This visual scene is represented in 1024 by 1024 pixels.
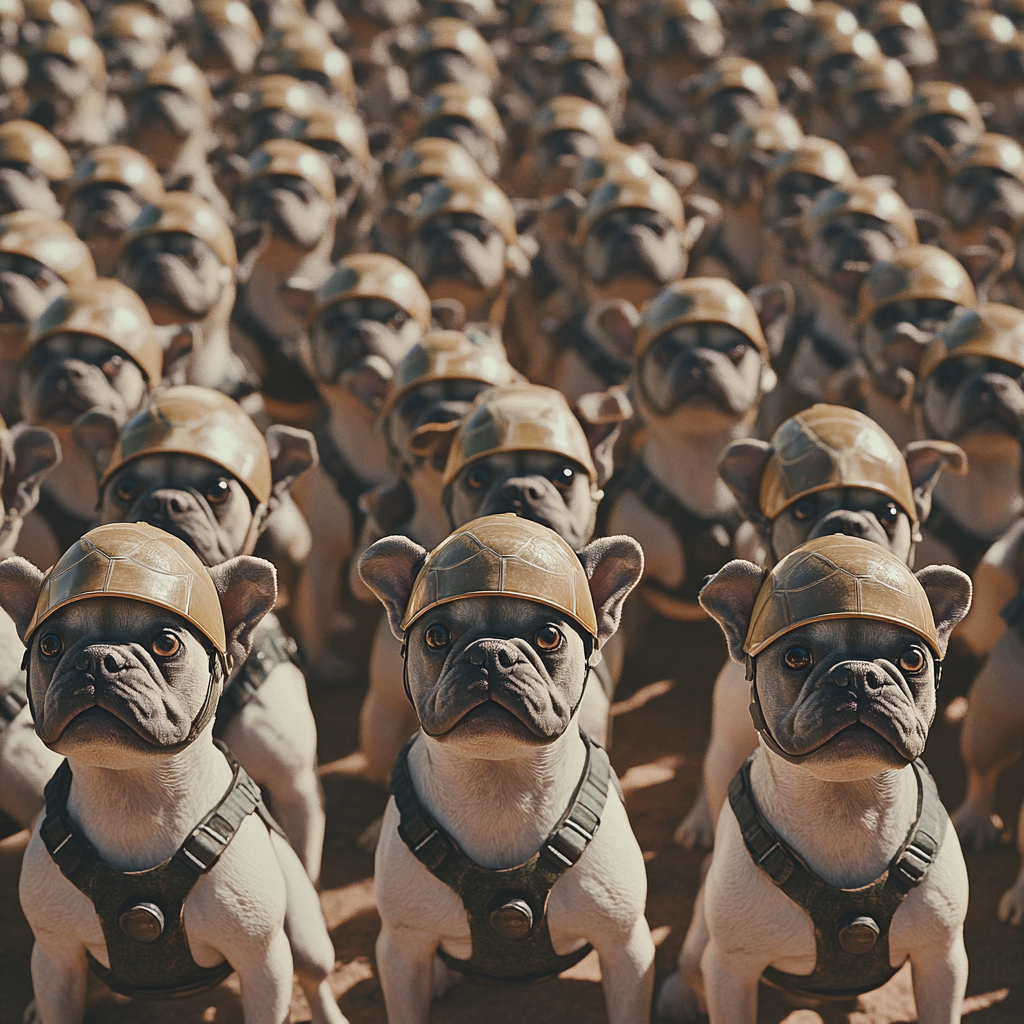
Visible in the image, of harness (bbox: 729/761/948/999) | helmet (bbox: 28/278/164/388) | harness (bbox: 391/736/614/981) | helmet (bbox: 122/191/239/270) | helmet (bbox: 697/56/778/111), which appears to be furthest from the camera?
helmet (bbox: 697/56/778/111)

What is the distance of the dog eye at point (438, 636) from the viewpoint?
173 inches

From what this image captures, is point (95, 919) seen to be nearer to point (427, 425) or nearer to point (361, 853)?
point (361, 853)

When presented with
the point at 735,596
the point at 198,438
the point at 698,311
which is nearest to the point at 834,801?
the point at 735,596

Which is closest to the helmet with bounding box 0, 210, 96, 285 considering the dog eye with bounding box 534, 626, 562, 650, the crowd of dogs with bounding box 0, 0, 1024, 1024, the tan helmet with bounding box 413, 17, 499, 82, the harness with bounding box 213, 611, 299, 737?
the crowd of dogs with bounding box 0, 0, 1024, 1024

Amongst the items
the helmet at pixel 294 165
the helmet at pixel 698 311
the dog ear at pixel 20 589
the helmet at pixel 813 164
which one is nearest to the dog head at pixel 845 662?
the dog ear at pixel 20 589

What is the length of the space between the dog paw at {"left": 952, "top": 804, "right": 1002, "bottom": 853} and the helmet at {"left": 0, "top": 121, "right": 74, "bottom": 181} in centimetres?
937

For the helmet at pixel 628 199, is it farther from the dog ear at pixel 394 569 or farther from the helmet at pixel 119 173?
→ the dog ear at pixel 394 569

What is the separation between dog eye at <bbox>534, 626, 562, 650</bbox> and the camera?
4.40 metres

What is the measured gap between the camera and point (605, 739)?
625 centimetres

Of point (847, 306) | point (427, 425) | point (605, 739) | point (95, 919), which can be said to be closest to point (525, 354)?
point (847, 306)

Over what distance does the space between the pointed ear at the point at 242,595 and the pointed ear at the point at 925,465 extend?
11.2 ft

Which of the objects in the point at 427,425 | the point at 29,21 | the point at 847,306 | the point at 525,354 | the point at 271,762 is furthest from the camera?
the point at 29,21

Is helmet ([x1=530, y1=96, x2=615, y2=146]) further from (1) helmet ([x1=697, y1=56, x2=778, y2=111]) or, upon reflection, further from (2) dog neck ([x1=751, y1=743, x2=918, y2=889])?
(2) dog neck ([x1=751, y1=743, x2=918, y2=889])

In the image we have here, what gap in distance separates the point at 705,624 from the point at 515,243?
371 cm
